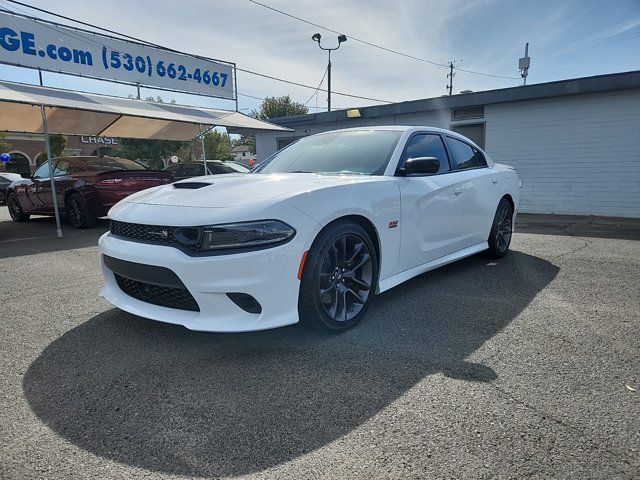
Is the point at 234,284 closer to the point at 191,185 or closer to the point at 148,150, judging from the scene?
the point at 191,185

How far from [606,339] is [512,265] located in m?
2.20

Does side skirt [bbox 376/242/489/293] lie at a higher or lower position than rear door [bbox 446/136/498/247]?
lower

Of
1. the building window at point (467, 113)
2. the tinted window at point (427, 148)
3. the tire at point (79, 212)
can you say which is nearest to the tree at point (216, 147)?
the building window at point (467, 113)

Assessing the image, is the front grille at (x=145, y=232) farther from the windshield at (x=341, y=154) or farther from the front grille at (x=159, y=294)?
the windshield at (x=341, y=154)

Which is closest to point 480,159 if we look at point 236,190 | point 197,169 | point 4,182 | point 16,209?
point 236,190

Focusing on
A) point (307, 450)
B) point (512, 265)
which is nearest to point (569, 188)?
point (512, 265)

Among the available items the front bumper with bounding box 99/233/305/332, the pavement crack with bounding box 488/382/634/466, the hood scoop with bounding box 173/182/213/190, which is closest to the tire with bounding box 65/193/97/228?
the hood scoop with bounding box 173/182/213/190

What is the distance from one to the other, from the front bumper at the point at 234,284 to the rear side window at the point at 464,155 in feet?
8.52

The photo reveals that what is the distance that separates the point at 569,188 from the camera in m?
10.6

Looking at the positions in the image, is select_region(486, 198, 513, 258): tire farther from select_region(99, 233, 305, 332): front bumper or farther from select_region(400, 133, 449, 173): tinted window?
select_region(99, 233, 305, 332): front bumper

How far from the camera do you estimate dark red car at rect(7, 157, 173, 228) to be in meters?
8.28

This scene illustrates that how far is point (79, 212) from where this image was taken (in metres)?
8.53

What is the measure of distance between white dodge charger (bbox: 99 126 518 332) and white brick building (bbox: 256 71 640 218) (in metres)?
7.94

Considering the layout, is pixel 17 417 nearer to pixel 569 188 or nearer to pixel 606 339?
pixel 606 339
